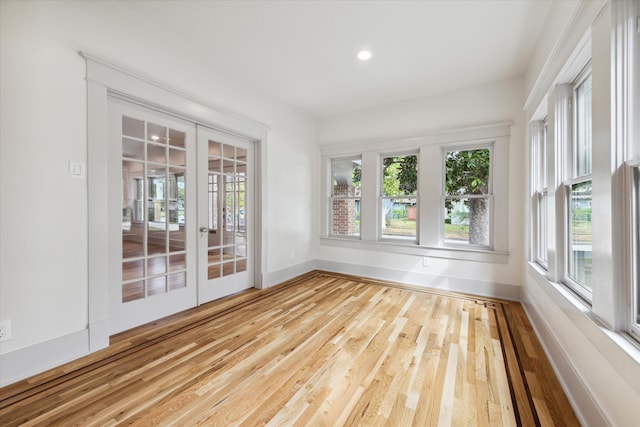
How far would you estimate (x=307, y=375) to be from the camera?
6.19 ft

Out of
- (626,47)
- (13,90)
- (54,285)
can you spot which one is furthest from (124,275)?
(626,47)

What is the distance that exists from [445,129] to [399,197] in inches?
47.4

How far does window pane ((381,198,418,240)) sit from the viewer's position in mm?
4246

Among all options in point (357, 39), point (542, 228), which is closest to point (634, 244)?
point (542, 228)

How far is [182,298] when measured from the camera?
2961mm

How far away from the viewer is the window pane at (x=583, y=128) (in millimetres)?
1839

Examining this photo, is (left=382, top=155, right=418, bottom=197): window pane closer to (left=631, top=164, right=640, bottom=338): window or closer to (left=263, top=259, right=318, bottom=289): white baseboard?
(left=263, top=259, right=318, bottom=289): white baseboard

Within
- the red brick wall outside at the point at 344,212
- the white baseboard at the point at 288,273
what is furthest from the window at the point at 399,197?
the white baseboard at the point at 288,273

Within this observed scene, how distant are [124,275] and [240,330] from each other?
1.22 metres

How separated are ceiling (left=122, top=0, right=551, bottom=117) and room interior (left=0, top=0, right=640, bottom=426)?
0.07 feet

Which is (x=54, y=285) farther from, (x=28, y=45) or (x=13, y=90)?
(x=28, y=45)

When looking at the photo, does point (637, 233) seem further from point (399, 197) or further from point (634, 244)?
point (399, 197)

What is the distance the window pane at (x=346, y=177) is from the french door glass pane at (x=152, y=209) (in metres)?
2.78

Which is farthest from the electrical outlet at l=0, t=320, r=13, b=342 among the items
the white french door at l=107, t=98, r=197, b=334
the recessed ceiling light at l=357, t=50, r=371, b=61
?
the recessed ceiling light at l=357, t=50, r=371, b=61
